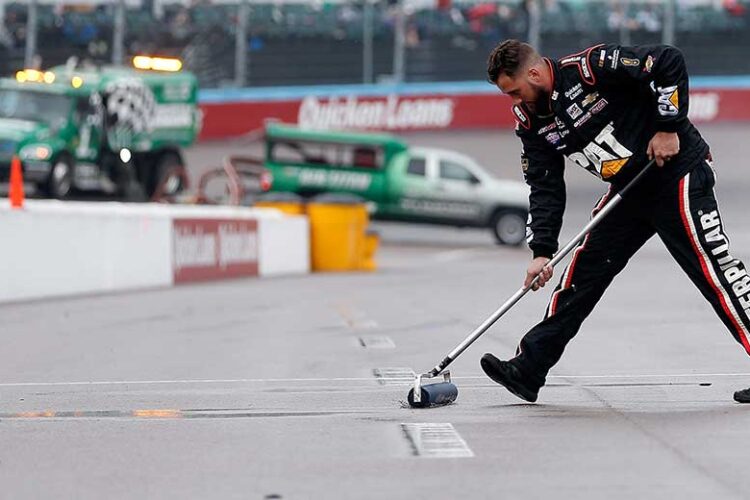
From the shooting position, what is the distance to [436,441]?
19.3 feet

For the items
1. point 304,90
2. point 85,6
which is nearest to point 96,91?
point 85,6

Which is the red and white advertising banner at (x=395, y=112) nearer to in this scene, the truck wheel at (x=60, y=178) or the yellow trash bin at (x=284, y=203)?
the truck wheel at (x=60, y=178)

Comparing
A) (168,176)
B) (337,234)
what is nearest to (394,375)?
(337,234)

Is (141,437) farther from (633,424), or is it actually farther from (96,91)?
(96,91)

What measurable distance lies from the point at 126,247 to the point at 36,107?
40.3 feet

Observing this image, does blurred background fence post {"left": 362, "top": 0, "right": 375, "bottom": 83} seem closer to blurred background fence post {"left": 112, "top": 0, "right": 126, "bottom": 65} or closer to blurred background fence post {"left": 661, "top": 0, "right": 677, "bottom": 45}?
blurred background fence post {"left": 112, "top": 0, "right": 126, "bottom": 65}

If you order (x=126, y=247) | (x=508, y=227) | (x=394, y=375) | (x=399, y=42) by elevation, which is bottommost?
(x=508, y=227)

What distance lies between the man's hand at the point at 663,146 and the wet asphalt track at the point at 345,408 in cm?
106

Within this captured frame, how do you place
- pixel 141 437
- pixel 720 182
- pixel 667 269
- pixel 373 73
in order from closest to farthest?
pixel 141 437
pixel 667 269
pixel 373 73
pixel 720 182

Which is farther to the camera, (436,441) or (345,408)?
(345,408)

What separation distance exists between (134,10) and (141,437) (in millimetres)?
25456

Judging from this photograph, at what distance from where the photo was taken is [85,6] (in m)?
30.6

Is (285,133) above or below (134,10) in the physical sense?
below

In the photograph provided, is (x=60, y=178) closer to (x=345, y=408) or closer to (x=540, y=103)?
(x=345, y=408)
